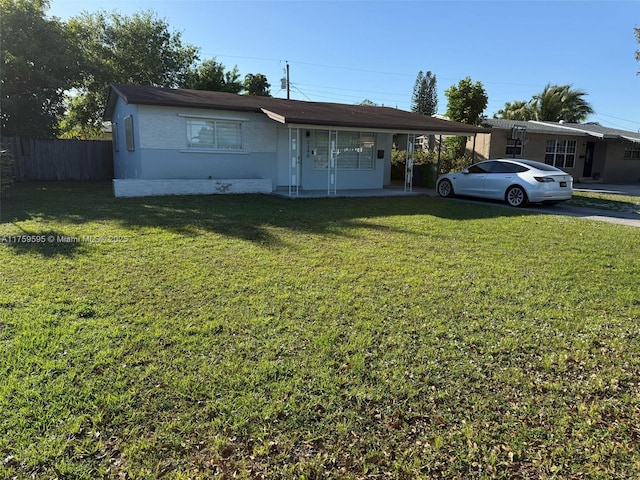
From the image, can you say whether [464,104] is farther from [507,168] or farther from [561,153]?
[507,168]

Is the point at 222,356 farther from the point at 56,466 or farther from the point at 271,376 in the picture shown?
the point at 56,466

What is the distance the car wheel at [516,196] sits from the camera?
12875mm

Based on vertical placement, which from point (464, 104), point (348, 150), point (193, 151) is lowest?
point (193, 151)

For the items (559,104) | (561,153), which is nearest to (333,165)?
(561,153)

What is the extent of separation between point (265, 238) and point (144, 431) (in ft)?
16.6

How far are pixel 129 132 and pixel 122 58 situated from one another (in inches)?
659

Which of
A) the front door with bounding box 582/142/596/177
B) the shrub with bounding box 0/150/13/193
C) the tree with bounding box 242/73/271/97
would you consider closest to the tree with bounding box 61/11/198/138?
the tree with bounding box 242/73/271/97

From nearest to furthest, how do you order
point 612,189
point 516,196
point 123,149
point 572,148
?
1. point 516,196
2. point 123,149
3. point 612,189
4. point 572,148

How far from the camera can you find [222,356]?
358 cm

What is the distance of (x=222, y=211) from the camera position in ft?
33.9

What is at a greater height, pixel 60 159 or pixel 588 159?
pixel 588 159

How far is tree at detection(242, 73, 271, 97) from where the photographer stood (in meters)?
37.1

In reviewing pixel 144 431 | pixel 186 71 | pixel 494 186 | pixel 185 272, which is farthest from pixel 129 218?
pixel 186 71
